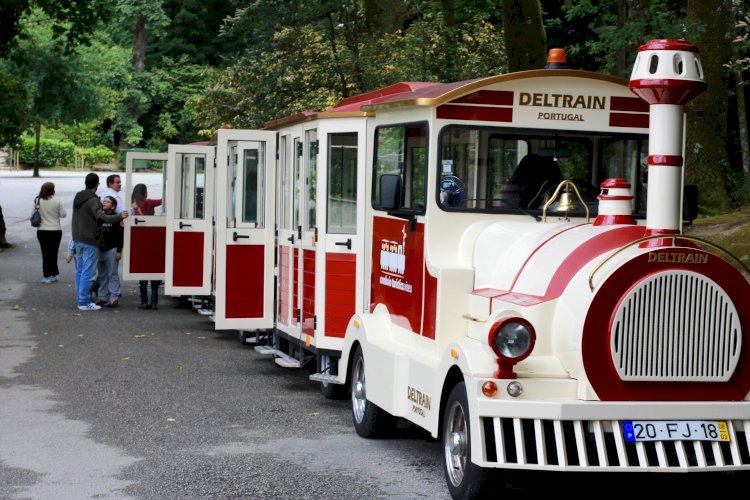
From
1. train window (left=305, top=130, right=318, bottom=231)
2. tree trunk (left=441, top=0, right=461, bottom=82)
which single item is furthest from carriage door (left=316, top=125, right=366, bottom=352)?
tree trunk (left=441, top=0, right=461, bottom=82)

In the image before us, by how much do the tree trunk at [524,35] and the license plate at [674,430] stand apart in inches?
477

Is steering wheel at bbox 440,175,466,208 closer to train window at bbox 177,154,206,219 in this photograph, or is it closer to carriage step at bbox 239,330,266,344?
carriage step at bbox 239,330,266,344

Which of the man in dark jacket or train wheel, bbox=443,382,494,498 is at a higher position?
Answer: the man in dark jacket

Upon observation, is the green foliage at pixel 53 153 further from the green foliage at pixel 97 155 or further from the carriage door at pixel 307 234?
the carriage door at pixel 307 234

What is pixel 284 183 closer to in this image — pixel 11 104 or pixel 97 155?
pixel 11 104

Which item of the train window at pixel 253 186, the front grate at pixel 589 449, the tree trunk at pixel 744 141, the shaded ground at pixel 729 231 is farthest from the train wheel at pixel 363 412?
the tree trunk at pixel 744 141

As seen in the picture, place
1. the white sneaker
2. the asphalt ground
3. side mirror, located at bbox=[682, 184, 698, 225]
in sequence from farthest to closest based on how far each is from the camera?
the white sneaker → side mirror, located at bbox=[682, 184, 698, 225] → the asphalt ground

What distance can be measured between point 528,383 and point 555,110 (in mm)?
2483

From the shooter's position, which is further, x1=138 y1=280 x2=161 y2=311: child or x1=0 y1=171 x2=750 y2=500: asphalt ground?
x1=138 y1=280 x2=161 y2=311: child

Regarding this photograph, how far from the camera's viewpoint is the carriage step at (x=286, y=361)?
38.8 ft

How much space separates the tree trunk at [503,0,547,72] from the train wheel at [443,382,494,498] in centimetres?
1171

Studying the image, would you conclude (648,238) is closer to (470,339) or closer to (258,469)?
(470,339)

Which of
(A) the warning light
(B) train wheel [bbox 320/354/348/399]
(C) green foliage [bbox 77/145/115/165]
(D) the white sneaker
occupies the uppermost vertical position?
(A) the warning light

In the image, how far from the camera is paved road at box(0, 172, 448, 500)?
305 inches
